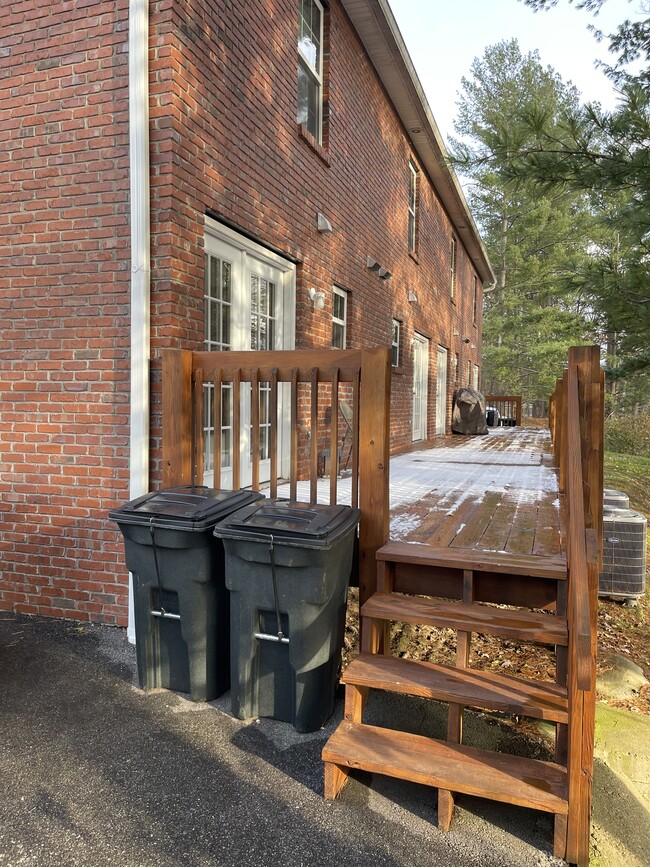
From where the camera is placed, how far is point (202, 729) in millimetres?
2676

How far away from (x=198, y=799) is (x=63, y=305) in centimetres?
310

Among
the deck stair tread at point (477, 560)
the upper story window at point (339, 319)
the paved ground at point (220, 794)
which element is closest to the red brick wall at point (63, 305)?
the paved ground at point (220, 794)

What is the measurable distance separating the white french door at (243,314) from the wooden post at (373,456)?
4.24ft

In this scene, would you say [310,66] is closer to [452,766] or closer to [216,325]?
[216,325]

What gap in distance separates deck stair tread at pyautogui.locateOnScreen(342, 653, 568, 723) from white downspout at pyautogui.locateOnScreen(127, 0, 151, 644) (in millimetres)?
1802

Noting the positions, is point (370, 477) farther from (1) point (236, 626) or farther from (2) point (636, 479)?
(2) point (636, 479)

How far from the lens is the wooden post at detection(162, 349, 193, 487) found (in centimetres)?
359

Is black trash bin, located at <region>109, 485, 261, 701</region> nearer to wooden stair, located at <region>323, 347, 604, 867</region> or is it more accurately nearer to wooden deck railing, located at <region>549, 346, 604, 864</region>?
wooden stair, located at <region>323, 347, 604, 867</region>

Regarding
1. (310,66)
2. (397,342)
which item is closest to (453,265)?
(397,342)

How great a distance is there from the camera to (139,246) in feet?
12.1

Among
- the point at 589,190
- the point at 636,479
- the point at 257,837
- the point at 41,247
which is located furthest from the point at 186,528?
the point at 636,479

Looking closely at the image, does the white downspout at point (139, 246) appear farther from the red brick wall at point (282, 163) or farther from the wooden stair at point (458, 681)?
the wooden stair at point (458, 681)

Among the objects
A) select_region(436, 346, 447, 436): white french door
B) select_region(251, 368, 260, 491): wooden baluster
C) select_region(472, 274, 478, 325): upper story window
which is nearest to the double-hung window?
select_region(251, 368, 260, 491): wooden baluster

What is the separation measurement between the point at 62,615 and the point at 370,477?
2385 millimetres
